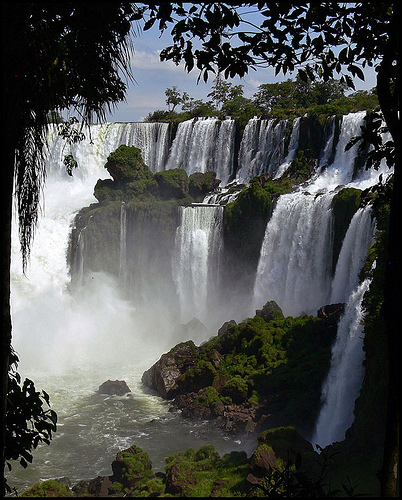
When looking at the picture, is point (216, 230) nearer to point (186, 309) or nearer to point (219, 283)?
point (219, 283)

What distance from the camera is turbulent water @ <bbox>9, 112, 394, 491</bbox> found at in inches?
543

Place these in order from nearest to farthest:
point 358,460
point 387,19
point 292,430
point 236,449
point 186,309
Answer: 1. point 387,19
2. point 358,460
3. point 292,430
4. point 236,449
5. point 186,309

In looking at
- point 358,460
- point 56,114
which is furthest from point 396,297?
point 358,460

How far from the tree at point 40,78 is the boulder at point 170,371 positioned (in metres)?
14.2

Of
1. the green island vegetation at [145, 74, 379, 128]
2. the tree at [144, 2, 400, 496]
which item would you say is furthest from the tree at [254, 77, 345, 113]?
the tree at [144, 2, 400, 496]

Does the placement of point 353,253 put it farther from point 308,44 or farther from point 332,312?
point 308,44

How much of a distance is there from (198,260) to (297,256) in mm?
5157

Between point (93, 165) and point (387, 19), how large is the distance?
3075 cm

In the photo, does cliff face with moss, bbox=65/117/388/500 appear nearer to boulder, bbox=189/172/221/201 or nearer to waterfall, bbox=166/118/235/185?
boulder, bbox=189/172/221/201

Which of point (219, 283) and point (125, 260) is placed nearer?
point (219, 283)

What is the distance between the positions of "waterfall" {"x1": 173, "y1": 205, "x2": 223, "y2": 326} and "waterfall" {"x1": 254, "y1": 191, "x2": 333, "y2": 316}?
8.20 feet

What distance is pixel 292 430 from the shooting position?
1117 centimetres

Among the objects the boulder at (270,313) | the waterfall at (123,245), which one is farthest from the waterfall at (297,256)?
the waterfall at (123,245)

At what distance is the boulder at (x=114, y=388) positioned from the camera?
16.8m
